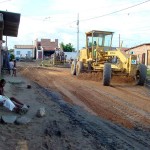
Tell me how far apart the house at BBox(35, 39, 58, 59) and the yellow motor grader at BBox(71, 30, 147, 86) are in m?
75.2

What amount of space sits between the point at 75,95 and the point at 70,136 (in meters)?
8.83

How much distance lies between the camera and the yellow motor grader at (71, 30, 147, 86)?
22.3 meters

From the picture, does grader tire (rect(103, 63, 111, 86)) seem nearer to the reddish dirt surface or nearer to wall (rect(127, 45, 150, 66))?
the reddish dirt surface

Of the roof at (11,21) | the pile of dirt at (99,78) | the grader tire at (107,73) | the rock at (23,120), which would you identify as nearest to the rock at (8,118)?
the rock at (23,120)

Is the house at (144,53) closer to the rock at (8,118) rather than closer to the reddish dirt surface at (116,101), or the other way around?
the reddish dirt surface at (116,101)

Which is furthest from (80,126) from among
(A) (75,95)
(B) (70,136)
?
(A) (75,95)

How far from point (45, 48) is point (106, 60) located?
79527mm

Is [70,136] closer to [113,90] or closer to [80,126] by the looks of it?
[80,126]

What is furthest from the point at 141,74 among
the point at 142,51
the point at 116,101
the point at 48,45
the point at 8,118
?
the point at 48,45

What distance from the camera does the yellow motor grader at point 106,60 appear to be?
73.2 ft

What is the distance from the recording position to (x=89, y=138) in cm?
905

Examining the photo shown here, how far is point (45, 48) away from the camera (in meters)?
104

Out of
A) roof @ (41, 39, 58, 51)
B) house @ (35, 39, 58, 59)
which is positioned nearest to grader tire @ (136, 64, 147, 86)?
house @ (35, 39, 58, 59)

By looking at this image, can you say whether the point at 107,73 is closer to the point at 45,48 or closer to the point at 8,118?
the point at 8,118
